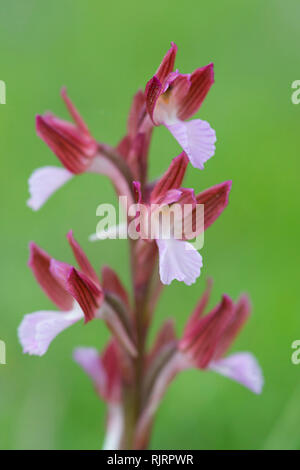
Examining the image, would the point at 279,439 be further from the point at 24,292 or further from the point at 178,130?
the point at 24,292

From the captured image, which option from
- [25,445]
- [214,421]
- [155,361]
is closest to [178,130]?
[155,361]

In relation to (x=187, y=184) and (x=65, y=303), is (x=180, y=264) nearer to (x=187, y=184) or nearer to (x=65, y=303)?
(x=65, y=303)

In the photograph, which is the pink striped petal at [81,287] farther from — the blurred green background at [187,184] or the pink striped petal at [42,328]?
the blurred green background at [187,184]

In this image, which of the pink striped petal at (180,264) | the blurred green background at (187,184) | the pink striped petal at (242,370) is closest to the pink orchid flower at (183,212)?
the pink striped petal at (180,264)

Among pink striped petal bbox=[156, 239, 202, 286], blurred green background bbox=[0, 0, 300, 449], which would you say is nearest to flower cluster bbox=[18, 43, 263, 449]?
pink striped petal bbox=[156, 239, 202, 286]

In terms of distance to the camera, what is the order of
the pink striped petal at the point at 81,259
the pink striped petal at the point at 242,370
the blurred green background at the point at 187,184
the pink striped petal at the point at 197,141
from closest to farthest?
the pink striped petal at the point at 197,141
the pink striped petal at the point at 81,259
the pink striped petal at the point at 242,370
the blurred green background at the point at 187,184
